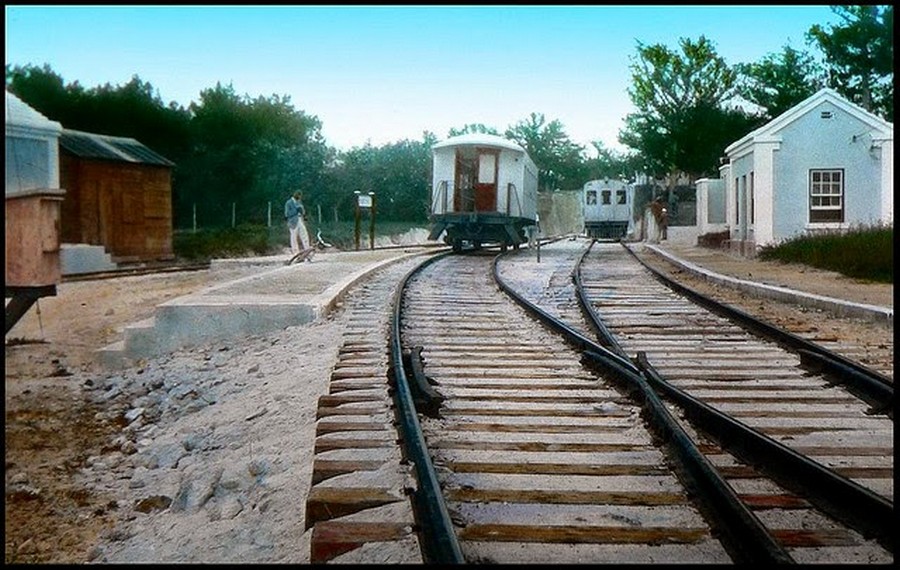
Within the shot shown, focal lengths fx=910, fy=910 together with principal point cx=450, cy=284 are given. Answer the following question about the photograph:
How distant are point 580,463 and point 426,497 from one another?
1.09 meters

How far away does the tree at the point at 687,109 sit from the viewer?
114 feet

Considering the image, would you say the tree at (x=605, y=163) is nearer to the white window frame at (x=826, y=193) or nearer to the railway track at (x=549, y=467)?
the white window frame at (x=826, y=193)

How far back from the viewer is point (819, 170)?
19.6 metres

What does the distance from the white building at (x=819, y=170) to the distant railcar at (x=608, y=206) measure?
1723 cm

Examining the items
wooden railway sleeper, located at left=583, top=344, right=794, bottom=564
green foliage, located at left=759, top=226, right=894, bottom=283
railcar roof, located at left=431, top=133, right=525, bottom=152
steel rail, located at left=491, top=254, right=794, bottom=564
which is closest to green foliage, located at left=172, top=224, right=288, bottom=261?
railcar roof, located at left=431, top=133, right=525, bottom=152

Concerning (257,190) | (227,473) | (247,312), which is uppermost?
(257,190)

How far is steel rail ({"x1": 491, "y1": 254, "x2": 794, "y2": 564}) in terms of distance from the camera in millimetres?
2936

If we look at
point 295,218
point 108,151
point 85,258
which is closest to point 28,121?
point 85,258

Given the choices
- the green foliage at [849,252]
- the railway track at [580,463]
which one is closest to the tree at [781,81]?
the green foliage at [849,252]

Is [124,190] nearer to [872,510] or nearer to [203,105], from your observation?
[203,105]

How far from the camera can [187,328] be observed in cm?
920

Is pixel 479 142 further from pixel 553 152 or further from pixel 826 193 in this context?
pixel 553 152

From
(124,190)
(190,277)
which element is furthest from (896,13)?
(190,277)

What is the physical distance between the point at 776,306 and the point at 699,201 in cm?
1959
